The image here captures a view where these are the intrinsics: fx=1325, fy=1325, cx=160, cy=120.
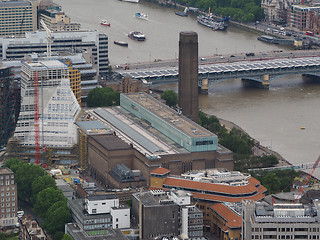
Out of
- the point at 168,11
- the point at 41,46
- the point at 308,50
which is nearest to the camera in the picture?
the point at 41,46

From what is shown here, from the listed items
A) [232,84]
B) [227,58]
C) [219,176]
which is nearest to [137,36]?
[227,58]

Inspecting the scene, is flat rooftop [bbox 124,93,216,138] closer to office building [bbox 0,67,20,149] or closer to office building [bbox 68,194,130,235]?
office building [bbox 0,67,20,149]

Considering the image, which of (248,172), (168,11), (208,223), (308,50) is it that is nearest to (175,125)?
(248,172)

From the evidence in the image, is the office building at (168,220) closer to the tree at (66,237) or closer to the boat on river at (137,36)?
the tree at (66,237)

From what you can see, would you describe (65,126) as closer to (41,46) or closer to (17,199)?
(17,199)

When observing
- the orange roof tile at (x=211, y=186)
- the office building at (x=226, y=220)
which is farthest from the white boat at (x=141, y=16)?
the office building at (x=226, y=220)
